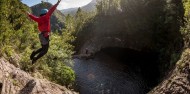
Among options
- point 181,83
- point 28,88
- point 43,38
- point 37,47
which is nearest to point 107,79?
point 37,47

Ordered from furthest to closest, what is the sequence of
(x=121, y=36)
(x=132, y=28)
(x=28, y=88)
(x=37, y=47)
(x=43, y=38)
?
(x=121, y=36), (x=132, y=28), (x=37, y=47), (x=43, y=38), (x=28, y=88)

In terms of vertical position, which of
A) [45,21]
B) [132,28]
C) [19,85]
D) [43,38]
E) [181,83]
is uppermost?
[45,21]

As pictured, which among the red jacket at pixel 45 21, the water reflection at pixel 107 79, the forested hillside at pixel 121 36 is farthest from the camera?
the water reflection at pixel 107 79

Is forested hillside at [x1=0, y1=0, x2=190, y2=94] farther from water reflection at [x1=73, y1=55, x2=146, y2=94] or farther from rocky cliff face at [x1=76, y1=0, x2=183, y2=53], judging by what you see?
water reflection at [x1=73, y1=55, x2=146, y2=94]

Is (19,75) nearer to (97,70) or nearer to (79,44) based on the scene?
(97,70)

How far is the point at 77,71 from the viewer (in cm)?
6912

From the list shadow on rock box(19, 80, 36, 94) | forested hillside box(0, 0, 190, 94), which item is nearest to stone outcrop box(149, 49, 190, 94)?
shadow on rock box(19, 80, 36, 94)

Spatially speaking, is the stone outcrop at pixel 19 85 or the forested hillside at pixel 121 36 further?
the forested hillside at pixel 121 36

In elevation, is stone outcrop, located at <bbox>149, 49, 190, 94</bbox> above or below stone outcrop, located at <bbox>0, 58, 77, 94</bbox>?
below

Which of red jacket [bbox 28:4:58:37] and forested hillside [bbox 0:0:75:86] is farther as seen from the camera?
forested hillside [bbox 0:0:75:86]

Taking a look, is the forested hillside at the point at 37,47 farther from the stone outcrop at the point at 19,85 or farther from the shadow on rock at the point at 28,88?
the shadow on rock at the point at 28,88

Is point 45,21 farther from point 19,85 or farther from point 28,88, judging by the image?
point 19,85

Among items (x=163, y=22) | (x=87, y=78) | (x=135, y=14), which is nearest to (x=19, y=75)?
(x=87, y=78)

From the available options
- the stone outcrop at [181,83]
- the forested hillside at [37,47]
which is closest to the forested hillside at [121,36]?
the forested hillside at [37,47]
